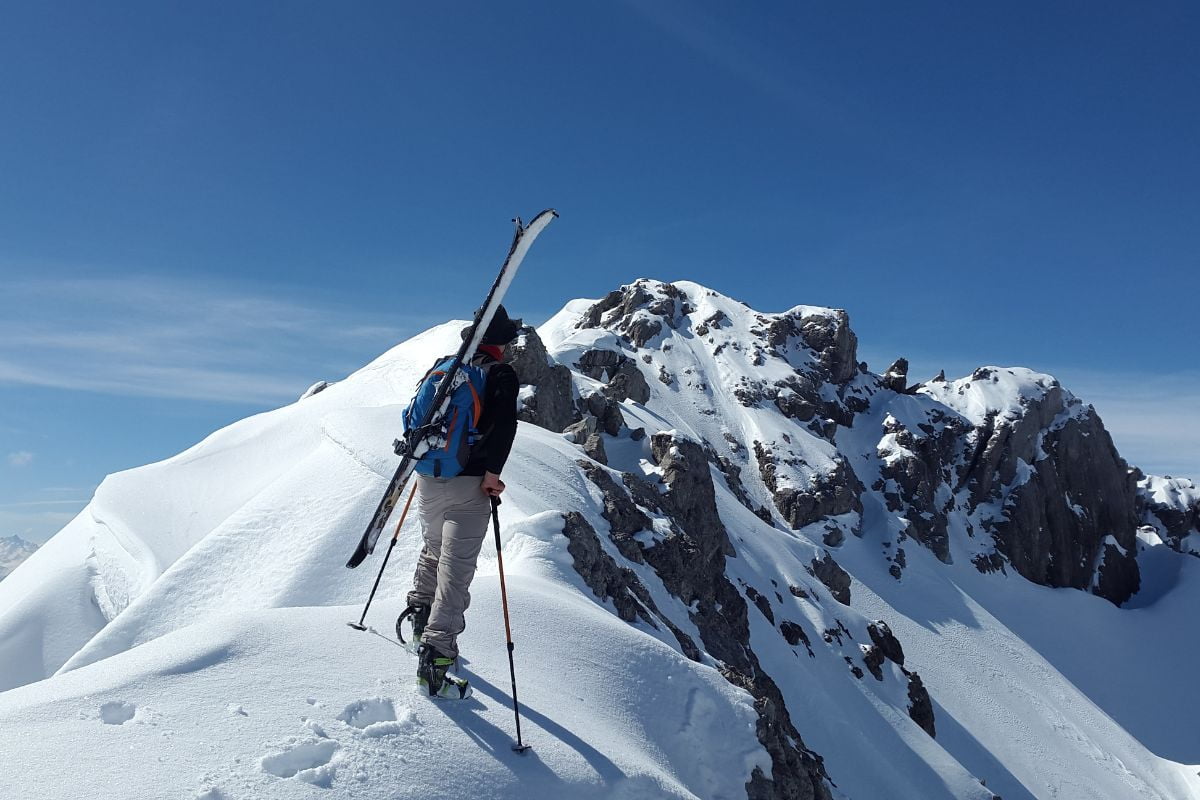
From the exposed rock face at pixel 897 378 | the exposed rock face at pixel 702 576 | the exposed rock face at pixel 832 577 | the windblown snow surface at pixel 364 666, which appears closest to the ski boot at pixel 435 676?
the windblown snow surface at pixel 364 666

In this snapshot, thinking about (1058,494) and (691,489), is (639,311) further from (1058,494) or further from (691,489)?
(1058,494)

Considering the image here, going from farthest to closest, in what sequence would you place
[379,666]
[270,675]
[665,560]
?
[665,560] < [379,666] < [270,675]

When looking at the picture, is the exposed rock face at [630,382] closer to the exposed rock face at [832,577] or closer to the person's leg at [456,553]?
the exposed rock face at [832,577]

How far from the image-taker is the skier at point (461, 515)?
7.07m

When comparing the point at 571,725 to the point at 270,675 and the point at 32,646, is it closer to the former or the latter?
the point at 270,675

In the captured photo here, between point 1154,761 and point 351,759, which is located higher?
point 351,759

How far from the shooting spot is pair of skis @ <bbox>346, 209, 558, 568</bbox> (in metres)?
7.34

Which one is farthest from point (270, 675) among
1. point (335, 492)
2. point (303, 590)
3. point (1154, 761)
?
point (1154, 761)

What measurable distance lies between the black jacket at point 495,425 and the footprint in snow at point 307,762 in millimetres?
2581

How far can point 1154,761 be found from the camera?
6975cm

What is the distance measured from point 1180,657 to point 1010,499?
91.8 feet

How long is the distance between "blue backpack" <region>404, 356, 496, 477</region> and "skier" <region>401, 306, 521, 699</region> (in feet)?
0.21

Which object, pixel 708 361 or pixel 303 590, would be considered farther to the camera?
pixel 708 361

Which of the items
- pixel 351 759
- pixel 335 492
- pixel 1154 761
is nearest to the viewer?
pixel 351 759
